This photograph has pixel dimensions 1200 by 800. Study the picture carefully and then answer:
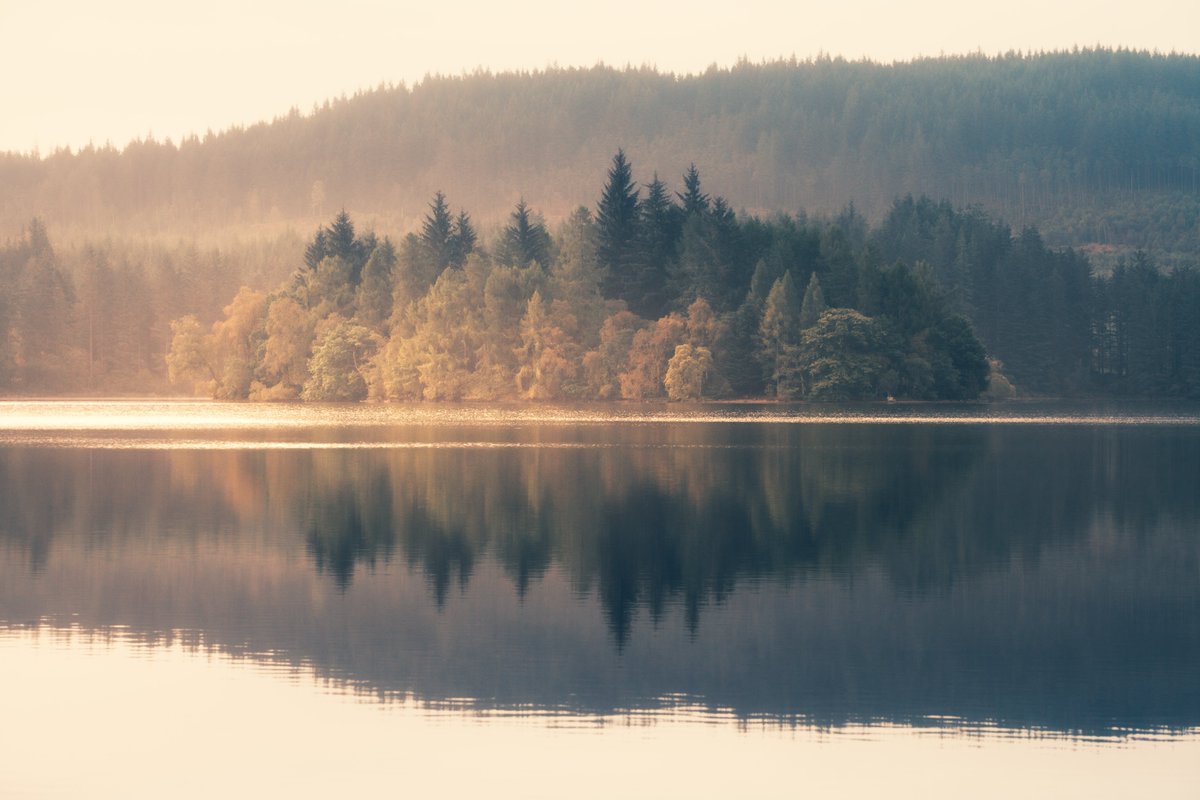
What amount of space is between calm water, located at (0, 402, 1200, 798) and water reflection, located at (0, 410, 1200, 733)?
12cm

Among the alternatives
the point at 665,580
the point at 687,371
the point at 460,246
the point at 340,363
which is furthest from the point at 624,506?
the point at 460,246

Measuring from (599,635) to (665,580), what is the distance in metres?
6.05

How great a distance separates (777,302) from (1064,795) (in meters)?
131

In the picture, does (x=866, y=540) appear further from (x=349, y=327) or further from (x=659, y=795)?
(x=349, y=327)

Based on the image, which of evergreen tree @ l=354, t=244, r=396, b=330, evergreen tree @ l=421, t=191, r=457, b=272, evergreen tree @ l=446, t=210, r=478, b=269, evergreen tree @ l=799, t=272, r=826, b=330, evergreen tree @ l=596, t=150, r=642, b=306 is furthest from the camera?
evergreen tree @ l=446, t=210, r=478, b=269

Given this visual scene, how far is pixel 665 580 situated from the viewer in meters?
31.9

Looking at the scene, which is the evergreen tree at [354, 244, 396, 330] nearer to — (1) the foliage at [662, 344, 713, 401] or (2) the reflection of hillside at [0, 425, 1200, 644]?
(1) the foliage at [662, 344, 713, 401]

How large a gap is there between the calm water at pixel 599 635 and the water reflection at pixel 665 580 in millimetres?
117

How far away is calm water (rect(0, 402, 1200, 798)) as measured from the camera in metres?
18.7

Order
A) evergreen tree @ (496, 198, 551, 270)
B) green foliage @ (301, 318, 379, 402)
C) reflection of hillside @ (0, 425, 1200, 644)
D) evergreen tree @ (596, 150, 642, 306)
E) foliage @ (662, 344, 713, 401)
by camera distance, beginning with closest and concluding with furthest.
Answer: reflection of hillside @ (0, 425, 1200, 644), foliage @ (662, 344, 713, 401), green foliage @ (301, 318, 379, 402), evergreen tree @ (596, 150, 642, 306), evergreen tree @ (496, 198, 551, 270)

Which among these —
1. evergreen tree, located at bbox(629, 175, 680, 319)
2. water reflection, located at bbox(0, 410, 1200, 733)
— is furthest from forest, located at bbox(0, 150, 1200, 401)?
water reflection, located at bbox(0, 410, 1200, 733)

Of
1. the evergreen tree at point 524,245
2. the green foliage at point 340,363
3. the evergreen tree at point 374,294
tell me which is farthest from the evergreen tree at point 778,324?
the evergreen tree at point 374,294

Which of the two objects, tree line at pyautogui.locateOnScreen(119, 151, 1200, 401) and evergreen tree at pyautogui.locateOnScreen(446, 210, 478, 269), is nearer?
tree line at pyautogui.locateOnScreen(119, 151, 1200, 401)

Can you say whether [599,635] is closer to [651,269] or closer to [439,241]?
[651,269]
